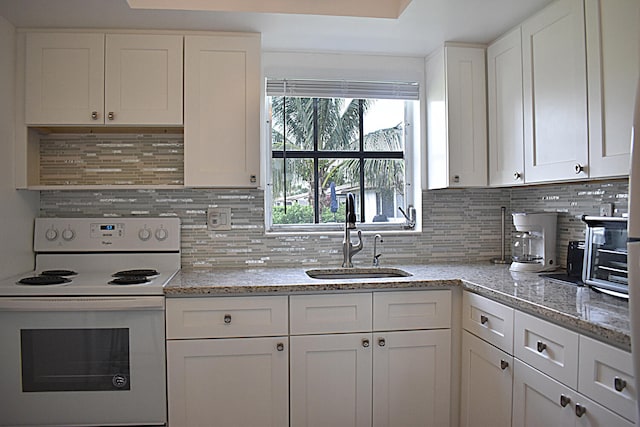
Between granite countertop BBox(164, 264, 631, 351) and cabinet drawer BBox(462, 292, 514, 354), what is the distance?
38 millimetres

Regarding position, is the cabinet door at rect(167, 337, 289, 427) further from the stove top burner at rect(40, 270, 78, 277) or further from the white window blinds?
the white window blinds

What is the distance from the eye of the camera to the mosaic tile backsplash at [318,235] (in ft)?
8.38

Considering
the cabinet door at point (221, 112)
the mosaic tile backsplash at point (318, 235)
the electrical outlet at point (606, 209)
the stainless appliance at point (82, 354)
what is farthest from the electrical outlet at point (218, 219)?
the electrical outlet at point (606, 209)

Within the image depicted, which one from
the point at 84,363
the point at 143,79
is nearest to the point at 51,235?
the point at 84,363

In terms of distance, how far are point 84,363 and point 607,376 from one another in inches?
77.7

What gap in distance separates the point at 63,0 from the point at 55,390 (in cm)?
169

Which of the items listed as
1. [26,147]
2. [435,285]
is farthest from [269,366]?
[26,147]

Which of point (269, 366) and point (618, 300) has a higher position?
point (618, 300)

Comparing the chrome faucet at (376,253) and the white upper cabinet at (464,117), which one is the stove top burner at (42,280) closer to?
the chrome faucet at (376,253)

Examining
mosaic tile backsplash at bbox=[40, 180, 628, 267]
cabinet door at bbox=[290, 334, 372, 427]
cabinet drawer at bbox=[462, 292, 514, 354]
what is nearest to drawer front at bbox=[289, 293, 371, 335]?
cabinet door at bbox=[290, 334, 372, 427]

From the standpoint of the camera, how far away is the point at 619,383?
1.27m

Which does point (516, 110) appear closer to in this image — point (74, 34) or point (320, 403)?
point (320, 403)

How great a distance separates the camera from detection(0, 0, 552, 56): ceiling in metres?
2.07

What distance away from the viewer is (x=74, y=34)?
229 cm
